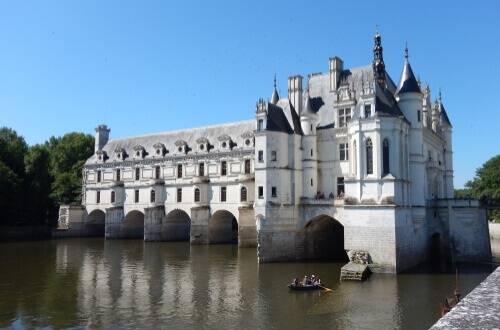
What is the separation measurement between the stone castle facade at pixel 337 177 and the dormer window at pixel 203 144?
0.38 ft

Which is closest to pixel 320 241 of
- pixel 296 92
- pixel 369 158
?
pixel 369 158

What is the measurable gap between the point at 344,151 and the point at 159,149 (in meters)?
25.4

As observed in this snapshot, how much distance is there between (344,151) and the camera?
109 feet

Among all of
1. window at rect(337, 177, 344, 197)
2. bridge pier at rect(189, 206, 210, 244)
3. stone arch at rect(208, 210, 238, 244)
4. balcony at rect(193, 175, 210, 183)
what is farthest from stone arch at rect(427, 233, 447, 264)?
balcony at rect(193, 175, 210, 183)

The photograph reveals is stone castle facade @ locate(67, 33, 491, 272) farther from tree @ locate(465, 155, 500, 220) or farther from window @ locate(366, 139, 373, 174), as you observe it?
tree @ locate(465, 155, 500, 220)

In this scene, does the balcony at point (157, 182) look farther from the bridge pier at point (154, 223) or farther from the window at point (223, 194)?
the window at point (223, 194)

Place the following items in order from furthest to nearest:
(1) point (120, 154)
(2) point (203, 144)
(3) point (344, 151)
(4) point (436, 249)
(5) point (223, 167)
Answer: (1) point (120, 154) < (2) point (203, 144) < (5) point (223, 167) < (4) point (436, 249) < (3) point (344, 151)

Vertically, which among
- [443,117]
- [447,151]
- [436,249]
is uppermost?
[443,117]

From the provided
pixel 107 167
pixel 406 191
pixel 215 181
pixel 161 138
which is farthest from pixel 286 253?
pixel 107 167

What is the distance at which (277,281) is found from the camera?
24.9 metres

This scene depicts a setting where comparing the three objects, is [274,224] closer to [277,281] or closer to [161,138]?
[277,281]

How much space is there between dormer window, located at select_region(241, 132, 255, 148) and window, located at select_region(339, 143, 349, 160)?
11.9m

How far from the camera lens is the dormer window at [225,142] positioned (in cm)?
4545

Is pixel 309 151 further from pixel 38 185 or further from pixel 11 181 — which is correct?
pixel 38 185
